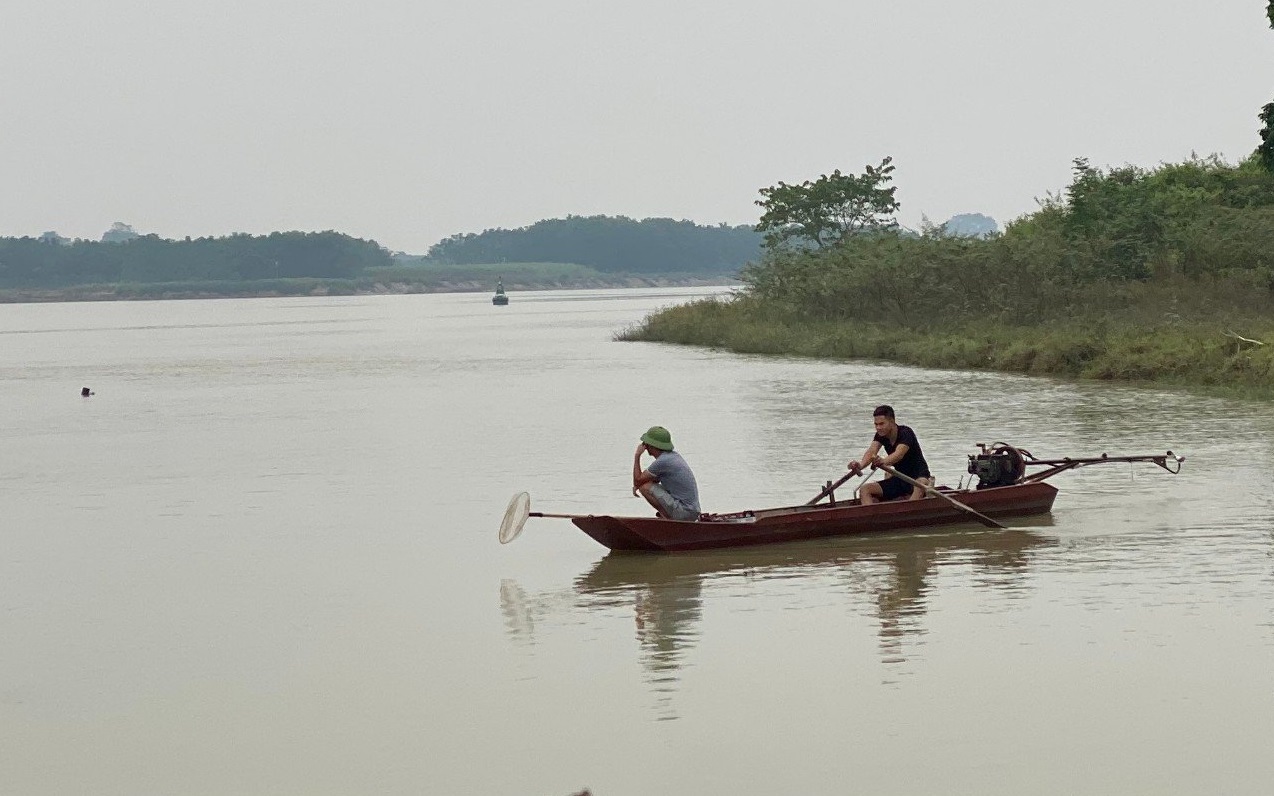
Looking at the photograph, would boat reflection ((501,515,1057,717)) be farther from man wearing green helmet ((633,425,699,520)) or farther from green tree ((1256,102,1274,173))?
green tree ((1256,102,1274,173))

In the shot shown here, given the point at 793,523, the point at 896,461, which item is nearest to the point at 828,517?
the point at 793,523

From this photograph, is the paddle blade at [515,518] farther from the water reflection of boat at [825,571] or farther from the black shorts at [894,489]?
the black shorts at [894,489]

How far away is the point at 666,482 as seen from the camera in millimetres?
16766

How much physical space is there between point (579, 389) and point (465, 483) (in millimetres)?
20114

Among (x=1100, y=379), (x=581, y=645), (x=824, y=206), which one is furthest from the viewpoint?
(x=824, y=206)

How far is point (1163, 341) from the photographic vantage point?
39531 millimetres

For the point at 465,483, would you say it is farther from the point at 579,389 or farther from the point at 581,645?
the point at 579,389

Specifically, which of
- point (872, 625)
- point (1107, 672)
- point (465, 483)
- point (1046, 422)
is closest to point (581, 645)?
point (872, 625)

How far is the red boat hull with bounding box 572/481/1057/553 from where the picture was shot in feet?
53.8

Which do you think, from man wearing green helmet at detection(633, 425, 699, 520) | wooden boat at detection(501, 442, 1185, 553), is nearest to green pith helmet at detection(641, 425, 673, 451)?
man wearing green helmet at detection(633, 425, 699, 520)

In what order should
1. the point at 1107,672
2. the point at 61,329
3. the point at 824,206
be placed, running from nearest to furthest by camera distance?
the point at 1107,672 < the point at 824,206 < the point at 61,329

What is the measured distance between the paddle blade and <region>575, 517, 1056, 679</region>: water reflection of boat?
0.82 metres

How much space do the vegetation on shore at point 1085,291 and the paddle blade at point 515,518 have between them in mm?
20773

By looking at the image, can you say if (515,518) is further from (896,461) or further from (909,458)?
(909,458)
